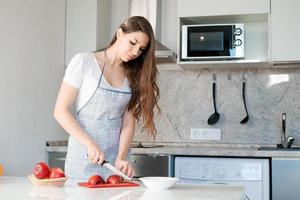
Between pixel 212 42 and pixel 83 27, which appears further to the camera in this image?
pixel 83 27

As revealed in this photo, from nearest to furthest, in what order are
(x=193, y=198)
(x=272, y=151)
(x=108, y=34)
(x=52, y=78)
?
(x=193, y=198)
(x=272, y=151)
(x=52, y=78)
(x=108, y=34)

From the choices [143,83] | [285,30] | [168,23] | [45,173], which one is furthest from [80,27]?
[45,173]

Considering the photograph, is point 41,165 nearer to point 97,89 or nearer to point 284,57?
point 97,89

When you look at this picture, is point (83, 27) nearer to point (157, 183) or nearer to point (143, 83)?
point (143, 83)

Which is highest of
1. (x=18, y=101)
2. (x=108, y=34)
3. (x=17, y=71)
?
(x=108, y=34)

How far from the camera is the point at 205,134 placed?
136 inches

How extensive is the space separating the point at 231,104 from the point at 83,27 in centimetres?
125

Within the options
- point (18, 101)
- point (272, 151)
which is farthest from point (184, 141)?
point (18, 101)

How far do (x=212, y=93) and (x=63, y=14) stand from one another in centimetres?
128

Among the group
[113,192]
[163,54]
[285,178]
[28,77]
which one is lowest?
[285,178]

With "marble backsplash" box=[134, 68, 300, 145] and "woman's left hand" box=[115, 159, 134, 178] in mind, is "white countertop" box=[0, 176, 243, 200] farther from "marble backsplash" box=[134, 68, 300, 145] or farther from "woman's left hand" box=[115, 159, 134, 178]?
"marble backsplash" box=[134, 68, 300, 145]

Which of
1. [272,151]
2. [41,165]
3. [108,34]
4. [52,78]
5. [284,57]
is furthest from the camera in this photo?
[108,34]

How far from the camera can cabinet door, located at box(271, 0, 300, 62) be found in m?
3.02

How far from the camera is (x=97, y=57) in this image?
1.92m
